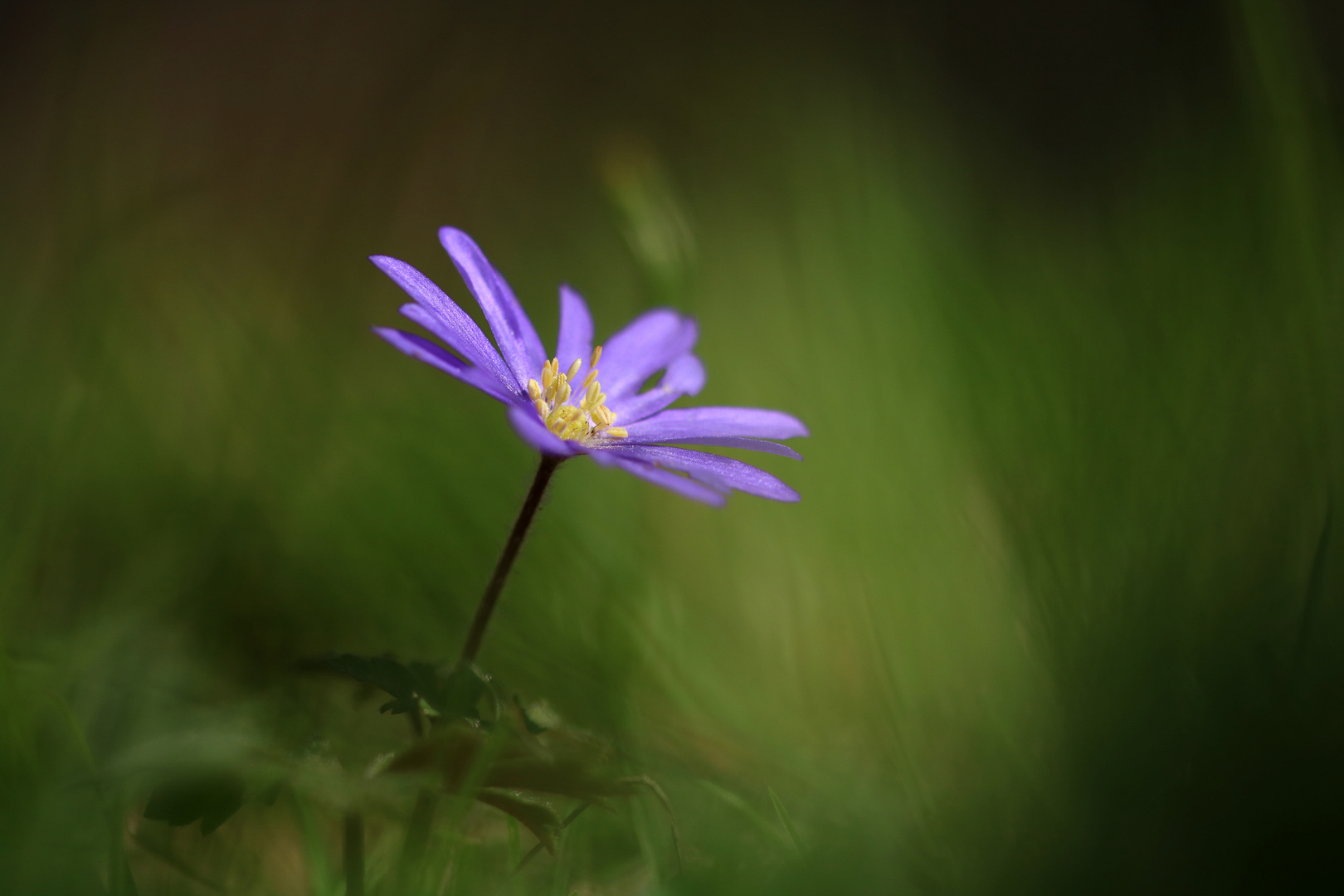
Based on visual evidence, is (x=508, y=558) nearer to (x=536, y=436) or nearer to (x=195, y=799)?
(x=536, y=436)

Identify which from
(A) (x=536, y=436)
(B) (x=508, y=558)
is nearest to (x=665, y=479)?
(A) (x=536, y=436)

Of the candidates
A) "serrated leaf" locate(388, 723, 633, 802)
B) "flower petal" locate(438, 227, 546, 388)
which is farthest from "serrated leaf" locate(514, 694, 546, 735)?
"flower petal" locate(438, 227, 546, 388)

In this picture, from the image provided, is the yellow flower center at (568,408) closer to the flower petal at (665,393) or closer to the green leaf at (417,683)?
the flower petal at (665,393)

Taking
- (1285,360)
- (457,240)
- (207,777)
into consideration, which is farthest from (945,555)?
(207,777)

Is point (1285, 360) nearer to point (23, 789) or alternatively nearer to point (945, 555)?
point (945, 555)

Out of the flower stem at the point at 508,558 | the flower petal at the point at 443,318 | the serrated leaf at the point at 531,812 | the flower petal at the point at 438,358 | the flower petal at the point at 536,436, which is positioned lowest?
the serrated leaf at the point at 531,812

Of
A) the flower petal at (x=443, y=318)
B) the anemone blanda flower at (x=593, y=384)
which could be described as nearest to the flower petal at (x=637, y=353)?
the anemone blanda flower at (x=593, y=384)
